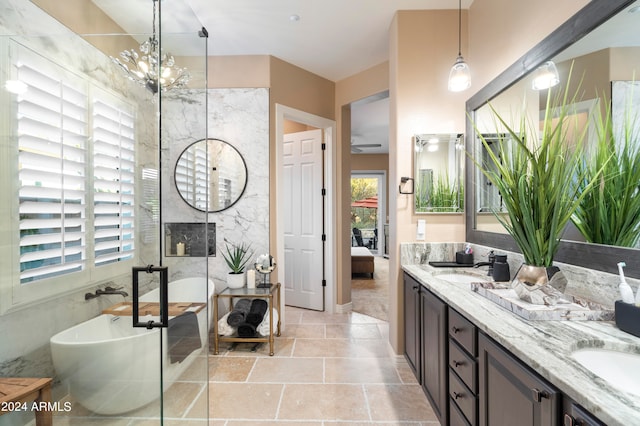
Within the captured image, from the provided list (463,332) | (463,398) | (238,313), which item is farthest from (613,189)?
(238,313)

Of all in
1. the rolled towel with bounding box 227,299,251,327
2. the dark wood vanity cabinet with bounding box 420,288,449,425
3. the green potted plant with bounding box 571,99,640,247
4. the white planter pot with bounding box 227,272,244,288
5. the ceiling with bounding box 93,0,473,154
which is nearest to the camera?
the green potted plant with bounding box 571,99,640,247

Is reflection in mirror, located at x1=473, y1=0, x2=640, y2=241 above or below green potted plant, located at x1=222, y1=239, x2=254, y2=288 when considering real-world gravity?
above

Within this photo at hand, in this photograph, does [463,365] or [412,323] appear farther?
[412,323]

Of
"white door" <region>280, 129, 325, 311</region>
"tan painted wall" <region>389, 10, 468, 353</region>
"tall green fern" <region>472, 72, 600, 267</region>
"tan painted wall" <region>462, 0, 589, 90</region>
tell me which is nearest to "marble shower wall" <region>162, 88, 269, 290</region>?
"white door" <region>280, 129, 325, 311</region>

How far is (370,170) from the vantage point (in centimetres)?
827

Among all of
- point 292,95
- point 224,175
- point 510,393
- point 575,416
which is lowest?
point 510,393

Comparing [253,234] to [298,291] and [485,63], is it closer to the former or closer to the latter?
[298,291]

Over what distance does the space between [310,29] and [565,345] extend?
10.0ft

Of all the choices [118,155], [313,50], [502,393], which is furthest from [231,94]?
[502,393]

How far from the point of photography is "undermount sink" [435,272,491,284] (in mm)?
1999

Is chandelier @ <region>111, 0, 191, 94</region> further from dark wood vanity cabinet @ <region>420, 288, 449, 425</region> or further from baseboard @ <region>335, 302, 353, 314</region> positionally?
baseboard @ <region>335, 302, 353, 314</region>

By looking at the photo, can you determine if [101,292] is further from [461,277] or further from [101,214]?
[461,277]

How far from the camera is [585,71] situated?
1314 mm

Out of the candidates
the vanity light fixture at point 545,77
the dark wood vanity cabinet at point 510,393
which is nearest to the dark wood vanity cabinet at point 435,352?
the dark wood vanity cabinet at point 510,393
